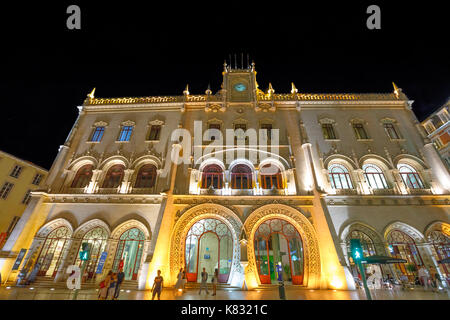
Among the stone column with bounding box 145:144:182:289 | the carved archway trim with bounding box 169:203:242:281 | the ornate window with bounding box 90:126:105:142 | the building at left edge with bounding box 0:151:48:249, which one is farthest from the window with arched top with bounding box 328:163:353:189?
the building at left edge with bounding box 0:151:48:249

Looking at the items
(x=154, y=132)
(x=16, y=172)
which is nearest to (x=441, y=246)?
(x=154, y=132)

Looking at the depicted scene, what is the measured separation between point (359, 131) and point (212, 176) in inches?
597

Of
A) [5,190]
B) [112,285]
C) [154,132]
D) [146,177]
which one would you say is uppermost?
[154,132]

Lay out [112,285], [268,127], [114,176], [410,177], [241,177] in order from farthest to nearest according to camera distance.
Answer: [268,127]
[114,176]
[241,177]
[410,177]
[112,285]

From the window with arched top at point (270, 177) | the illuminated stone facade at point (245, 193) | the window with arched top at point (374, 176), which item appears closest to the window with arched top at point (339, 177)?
the illuminated stone facade at point (245, 193)

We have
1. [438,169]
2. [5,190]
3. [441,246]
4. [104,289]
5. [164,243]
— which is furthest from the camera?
[5,190]

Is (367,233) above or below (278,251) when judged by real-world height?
above

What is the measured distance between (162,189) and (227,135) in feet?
25.7

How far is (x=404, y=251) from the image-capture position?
14.7 m

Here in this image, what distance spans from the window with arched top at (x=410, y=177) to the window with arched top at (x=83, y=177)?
2749 cm

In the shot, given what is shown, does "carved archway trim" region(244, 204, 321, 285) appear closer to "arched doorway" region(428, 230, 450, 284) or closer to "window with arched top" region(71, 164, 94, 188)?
"arched doorway" region(428, 230, 450, 284)

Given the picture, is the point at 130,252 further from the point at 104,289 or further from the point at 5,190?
the point at 5,190

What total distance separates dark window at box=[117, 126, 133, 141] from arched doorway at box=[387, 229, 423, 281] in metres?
24.0

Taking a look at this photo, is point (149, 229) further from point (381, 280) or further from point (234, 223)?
point (381, 280)
